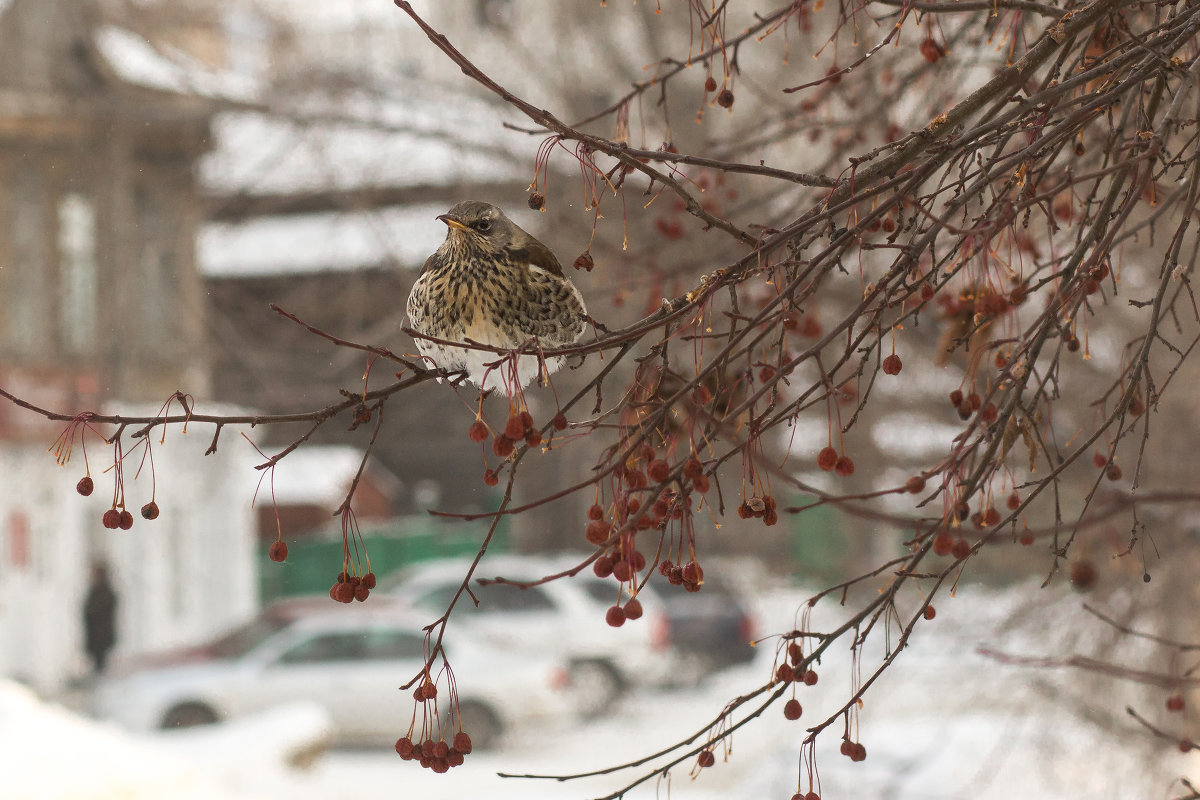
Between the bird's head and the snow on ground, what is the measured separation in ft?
A: 7.09

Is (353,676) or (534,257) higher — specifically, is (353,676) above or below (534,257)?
above

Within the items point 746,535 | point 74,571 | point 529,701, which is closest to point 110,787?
Answer: point 74,571

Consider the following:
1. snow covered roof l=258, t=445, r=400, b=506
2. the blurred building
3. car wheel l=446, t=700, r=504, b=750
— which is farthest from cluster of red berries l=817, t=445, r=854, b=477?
car wheel l=446, t=700, r=504, b=750

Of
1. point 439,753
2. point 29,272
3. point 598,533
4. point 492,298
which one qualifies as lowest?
point 439,753

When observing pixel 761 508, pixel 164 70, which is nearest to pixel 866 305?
pixel 761 508

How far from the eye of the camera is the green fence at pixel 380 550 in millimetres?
4477

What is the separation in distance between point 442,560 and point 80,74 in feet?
8.05

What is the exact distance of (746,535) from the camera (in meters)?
4.67

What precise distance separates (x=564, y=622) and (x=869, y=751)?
1.51 m

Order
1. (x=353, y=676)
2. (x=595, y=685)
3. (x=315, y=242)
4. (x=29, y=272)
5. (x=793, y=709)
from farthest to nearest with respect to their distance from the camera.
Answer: (x=595, y=685)
(x=353, y=676)
(x=315, y=242)
(x=29, y=272)
(x=793, y=709)

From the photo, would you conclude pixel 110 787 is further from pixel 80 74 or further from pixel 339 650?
pixel 80 74

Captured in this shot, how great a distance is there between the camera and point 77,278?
3.63 m

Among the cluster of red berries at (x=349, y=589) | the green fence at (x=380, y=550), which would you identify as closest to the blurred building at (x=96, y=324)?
the green fence at (x=380, y=550)

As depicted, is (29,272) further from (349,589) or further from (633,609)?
(633,609)
